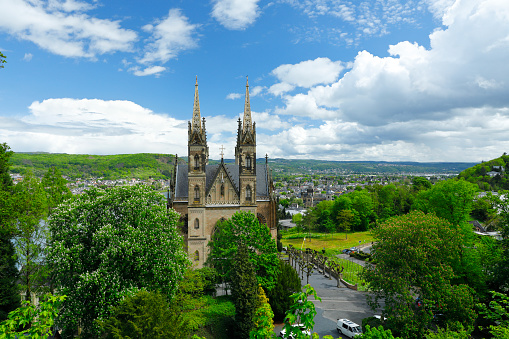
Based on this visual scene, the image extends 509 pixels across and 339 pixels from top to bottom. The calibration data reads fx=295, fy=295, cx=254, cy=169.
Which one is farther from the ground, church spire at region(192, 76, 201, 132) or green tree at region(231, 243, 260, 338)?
church spire at region(192, 76, 201, 132)

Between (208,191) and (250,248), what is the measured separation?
1321 centimetres

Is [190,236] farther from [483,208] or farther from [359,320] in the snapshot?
[483,208]

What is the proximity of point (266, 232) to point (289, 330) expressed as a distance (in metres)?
24.5

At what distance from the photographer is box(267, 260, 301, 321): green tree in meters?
29.5

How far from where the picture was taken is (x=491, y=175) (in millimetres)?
122812

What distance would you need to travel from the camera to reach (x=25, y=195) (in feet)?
74.0

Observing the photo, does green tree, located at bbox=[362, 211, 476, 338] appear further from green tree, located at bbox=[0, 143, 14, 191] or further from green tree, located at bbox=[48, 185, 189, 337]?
green tree, located at bbox=[0, 143, 14, 191]

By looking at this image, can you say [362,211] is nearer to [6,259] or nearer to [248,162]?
[248,162]

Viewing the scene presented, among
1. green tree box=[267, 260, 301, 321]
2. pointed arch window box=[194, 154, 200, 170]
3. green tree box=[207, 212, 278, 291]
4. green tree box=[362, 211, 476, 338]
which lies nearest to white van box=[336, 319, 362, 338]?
green tree box=[362, 211, 476, 338]

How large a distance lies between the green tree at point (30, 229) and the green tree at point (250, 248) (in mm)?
15285

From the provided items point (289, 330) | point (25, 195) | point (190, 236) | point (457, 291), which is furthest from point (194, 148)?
point (289, 330)

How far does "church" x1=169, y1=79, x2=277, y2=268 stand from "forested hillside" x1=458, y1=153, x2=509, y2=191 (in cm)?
10056

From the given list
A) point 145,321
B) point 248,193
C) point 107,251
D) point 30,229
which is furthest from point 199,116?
point 145,321

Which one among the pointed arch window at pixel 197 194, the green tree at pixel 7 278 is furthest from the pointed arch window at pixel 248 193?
the green tree at pixel 7 278
